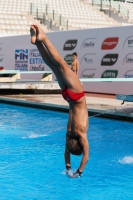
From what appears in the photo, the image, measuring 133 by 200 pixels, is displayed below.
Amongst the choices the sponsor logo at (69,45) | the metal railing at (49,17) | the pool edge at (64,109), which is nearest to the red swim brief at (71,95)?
the pool edge at (64,109)

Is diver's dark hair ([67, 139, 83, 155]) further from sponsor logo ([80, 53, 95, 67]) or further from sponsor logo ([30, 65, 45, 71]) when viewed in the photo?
sponsor logo ([30, 65, 45, 71])

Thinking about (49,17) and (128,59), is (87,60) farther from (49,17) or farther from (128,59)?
(49,17)

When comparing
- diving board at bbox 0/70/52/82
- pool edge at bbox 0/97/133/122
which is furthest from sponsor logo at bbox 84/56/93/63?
pool edge at bbox 0/97/133/122

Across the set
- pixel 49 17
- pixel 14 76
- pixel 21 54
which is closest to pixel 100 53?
pixel 14 76

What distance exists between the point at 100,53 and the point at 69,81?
12.7 meters

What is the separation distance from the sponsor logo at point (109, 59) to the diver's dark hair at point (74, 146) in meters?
12.1

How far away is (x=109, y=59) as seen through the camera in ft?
54.6

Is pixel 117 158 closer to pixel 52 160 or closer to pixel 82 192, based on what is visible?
pixel 52 160

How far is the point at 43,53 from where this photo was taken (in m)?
4.84

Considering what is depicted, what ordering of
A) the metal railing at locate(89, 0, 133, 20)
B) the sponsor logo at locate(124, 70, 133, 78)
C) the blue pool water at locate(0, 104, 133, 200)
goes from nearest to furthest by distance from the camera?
the blue pool water at locate(0, 104, 133, 200)
the sponsor logo at locate(124, 70, 133, 78)
the metal railing at locate(89, 0, 133, 20)

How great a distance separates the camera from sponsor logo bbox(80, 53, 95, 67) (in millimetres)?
17406

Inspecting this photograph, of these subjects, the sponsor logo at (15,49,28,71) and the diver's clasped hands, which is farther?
the sponsor logo at (15,49,28,71)

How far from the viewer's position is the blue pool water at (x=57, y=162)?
233 inches

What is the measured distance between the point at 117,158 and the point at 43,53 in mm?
3514
